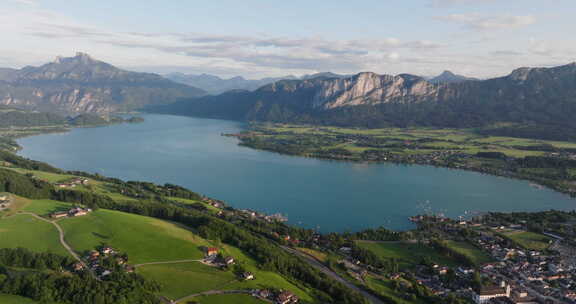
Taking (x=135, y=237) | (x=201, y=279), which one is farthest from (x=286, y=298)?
(x=135, y=237)

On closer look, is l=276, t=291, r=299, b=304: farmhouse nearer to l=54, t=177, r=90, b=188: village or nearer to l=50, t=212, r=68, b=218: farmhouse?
l=50, t=212, r=68, b=218: farmhouse

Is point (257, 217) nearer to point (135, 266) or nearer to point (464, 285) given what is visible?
point (135, 266)

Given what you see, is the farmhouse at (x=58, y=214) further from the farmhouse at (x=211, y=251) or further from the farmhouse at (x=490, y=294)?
the farmhouse at (x=490, y=294)

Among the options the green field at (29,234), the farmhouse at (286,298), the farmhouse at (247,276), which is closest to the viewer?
the farmhouse at (286,298)

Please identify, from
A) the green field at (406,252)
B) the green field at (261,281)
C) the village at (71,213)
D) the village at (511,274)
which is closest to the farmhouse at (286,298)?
the green field at (261,281)

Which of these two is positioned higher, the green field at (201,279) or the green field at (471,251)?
the green field at (201,279)

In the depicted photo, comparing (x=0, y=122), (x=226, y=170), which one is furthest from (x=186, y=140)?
(x=0, y=122)

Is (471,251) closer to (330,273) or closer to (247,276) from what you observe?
(330,273)
